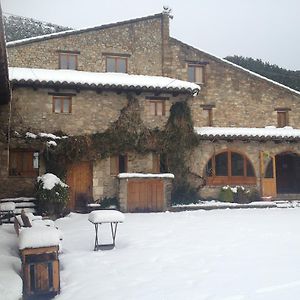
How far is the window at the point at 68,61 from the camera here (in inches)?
625

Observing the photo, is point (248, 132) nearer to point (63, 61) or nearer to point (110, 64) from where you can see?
point (110, 64)

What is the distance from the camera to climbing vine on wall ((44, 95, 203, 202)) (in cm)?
1334

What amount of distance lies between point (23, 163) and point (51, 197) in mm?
2661

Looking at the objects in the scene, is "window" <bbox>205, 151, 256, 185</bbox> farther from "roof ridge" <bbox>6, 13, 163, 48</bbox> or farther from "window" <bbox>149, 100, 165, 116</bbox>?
"roof ridge" <bbox>6, 13, 163, 48</bbox>

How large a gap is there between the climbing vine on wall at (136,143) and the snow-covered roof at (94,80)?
0.74 metres

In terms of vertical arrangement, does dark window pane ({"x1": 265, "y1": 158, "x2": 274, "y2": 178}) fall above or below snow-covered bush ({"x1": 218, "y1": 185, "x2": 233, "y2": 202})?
above

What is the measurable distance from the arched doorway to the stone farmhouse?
577 millimetres

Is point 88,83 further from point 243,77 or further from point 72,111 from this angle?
point 243,77

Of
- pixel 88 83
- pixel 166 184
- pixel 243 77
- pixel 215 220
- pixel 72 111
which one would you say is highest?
pixel 243 77

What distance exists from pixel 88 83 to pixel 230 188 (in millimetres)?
7455

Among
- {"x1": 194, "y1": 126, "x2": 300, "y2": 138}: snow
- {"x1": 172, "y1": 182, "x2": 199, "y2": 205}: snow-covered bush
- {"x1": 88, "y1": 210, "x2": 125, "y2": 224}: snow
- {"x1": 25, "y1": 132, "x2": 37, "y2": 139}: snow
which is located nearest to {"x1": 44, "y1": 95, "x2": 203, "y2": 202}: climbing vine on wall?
{"x1": 172, "y1": 182, "x2": 199, "y2": 205}: snow-covered bush

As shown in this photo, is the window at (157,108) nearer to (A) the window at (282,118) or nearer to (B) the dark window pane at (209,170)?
(B) the dark window pane at (209,170)

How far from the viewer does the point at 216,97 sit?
1788 cm

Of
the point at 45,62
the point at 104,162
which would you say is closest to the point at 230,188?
the point at 104,162
